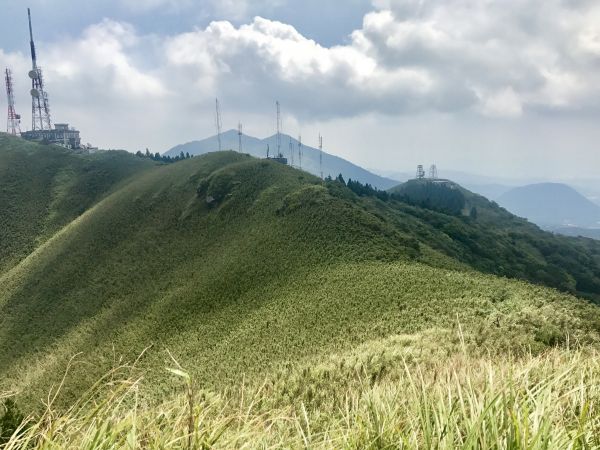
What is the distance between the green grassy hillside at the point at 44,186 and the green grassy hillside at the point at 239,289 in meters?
15.7

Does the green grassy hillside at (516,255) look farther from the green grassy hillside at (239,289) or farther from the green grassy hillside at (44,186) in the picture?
the green grassy hillside at (44,186)

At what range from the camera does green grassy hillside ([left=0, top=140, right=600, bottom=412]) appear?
2802 centimetres

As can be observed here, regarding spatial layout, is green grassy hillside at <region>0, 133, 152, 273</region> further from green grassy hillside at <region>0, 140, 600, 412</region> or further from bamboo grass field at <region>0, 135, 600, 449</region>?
green grassy hillside at <region>0, 140, 600, 412</region>

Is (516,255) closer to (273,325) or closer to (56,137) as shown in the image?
(273,325)

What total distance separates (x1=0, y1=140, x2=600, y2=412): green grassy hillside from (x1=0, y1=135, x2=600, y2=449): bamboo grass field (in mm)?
297

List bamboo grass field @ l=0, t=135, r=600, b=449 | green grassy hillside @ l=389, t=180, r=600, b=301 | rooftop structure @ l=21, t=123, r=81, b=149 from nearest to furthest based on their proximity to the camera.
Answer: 1. bamboo grass field @ l=0, t=135, r=600, b=449
2. green grassy hillside @ l=389, t=180, r=600, b=301
3. rooftop structure @ l=21, t=123, r=81, b=149

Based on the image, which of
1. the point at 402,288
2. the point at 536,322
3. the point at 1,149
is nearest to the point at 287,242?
the point at 402,288

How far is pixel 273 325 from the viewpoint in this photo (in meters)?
37.1

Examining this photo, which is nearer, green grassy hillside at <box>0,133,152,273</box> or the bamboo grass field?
the bamboo grass field

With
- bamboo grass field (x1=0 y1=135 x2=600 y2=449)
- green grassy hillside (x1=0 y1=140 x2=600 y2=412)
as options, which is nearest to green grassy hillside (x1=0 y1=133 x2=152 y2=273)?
bamboo grass field (x1=0 y1=135 x2=600 y2=449)

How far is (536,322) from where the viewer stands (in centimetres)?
2156

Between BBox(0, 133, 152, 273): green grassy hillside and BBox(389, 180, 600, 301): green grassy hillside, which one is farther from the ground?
BBox(0, 133, 152, 273): green grassy hillside

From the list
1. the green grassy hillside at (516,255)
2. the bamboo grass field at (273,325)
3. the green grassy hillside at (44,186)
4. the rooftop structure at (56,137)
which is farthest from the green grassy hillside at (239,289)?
the rooftop structure at (56,137)

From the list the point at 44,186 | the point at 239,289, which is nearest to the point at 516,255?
the point at 239,289
